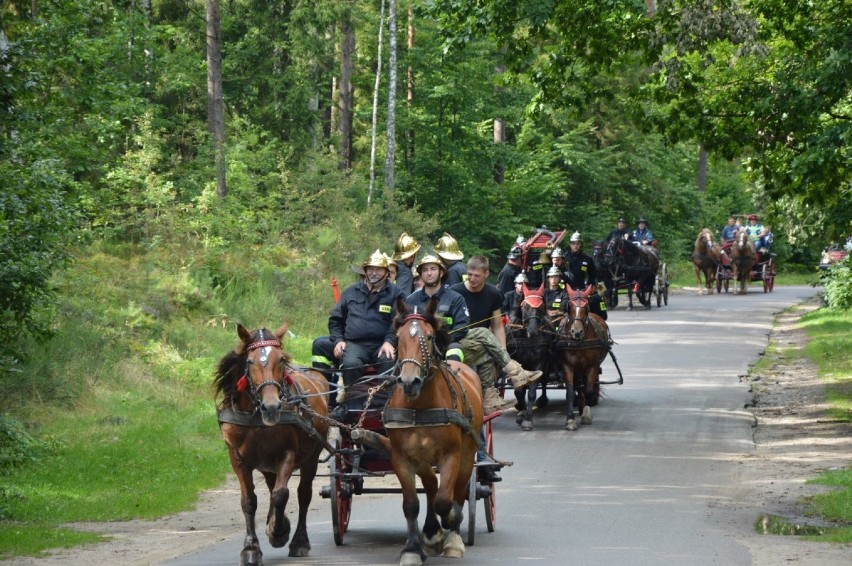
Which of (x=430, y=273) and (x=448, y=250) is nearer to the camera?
(x=430, y=273)

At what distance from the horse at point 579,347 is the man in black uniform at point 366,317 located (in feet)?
22.0

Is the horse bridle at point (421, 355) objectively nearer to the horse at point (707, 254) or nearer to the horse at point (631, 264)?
the horse at point (631, 264)

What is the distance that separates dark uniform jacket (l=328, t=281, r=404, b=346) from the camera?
11703 mm

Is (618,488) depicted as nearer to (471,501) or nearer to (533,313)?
(471,501)

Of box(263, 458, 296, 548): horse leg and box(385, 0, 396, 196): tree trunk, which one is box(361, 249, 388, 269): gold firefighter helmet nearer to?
box(263, 458, 296, 548): horse leg

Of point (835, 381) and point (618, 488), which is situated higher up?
point (835, 381)

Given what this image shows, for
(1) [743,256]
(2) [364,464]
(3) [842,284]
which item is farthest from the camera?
(1) [743,256]

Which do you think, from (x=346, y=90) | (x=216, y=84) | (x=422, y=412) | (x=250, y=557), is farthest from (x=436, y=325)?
(x=346, y=90)

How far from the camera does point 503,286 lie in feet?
65.3

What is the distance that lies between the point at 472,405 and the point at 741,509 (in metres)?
3.76

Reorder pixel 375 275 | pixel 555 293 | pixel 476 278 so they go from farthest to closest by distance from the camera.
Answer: pixel 555 293
pixel 476 278
pixel 375 275

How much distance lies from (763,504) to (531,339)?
17.7 ft

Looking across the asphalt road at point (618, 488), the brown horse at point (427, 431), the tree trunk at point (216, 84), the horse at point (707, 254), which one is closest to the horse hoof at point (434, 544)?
the brown horse at point (427, 431)

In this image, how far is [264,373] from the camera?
32.4 feet
